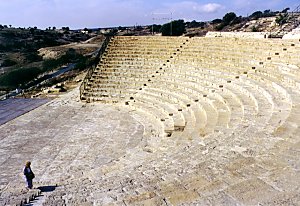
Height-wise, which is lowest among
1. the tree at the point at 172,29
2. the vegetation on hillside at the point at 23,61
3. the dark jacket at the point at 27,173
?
the vegetation on hillside at the point at 23,61

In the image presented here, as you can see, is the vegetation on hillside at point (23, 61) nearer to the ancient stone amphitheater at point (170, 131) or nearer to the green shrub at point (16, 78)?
the green shrub at point (16, 78)

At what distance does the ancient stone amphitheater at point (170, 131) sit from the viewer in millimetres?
5680

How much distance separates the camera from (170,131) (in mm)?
12305

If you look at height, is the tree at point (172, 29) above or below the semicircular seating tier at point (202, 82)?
above

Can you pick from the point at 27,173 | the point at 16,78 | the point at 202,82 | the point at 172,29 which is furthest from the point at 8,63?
the point at 27,173

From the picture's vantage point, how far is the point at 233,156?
6.57 m

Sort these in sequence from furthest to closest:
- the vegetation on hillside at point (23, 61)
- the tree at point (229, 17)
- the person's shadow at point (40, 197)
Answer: the tree at point (229, 17) < the vegetation on hillside at point (23, 61) < the person's shadow at point (40, 197)

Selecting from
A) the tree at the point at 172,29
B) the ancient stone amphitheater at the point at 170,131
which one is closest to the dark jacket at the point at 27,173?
the ancient stone amphitheater at the point at 170,131

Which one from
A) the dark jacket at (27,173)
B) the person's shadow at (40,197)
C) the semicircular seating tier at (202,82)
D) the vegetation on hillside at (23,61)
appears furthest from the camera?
A: the vegetation on hillside at (23,61)

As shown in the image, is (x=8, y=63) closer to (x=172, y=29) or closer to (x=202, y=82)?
(x=172, y=29)

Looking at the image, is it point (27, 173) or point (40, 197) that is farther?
point (27, 173)

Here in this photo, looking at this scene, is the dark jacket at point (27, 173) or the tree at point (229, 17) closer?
the dark jacket at point (27, 173)

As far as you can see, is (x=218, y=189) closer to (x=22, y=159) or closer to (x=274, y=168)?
(x=274, y=168)

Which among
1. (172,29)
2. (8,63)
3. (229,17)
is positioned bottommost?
(8,63)
